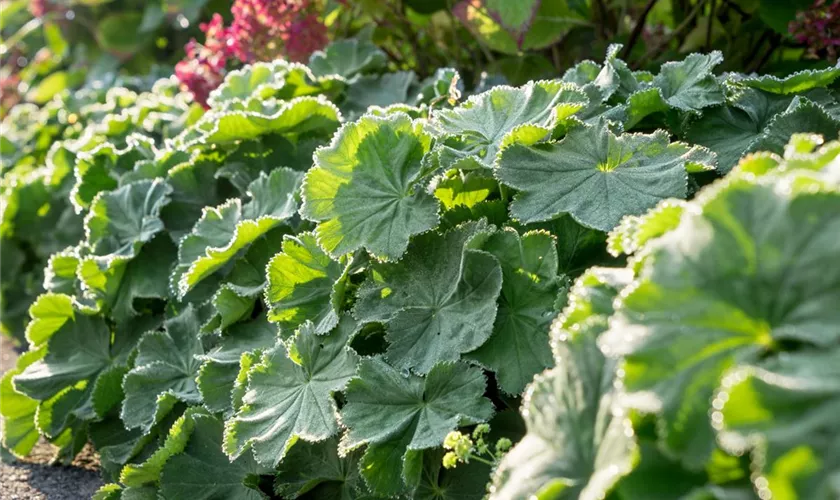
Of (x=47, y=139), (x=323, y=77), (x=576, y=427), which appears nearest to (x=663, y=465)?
(x=576, y=427)

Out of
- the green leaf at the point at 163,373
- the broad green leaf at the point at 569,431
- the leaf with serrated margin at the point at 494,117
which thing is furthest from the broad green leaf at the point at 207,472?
the broad green leaf at the point at 569,431

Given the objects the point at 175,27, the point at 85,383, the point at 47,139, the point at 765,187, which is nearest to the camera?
the point at 765,187

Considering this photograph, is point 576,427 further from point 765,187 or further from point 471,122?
point 471,122

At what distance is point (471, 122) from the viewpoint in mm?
1473

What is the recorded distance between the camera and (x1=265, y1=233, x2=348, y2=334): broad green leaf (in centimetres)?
152

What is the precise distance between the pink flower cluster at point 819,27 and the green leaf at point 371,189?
1.08 metres

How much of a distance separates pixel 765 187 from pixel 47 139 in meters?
3.27

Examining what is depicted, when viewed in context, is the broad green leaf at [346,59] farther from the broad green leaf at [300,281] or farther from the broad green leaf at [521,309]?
the broad green leaf at [521,309]

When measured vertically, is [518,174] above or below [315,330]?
above

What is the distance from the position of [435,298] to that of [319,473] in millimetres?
342

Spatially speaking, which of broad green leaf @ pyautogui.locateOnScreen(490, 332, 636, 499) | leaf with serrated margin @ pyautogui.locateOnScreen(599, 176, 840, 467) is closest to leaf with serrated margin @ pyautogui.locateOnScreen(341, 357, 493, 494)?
broad green leaf @ pyautogui.locateOnScreen(490, 332, 636, 499)

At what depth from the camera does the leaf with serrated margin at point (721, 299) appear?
74 centimetres

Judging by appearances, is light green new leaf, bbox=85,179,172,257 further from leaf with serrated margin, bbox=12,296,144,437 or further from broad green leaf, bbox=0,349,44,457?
broad green leaf, bbox=0,349,44,457

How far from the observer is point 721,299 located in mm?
763
